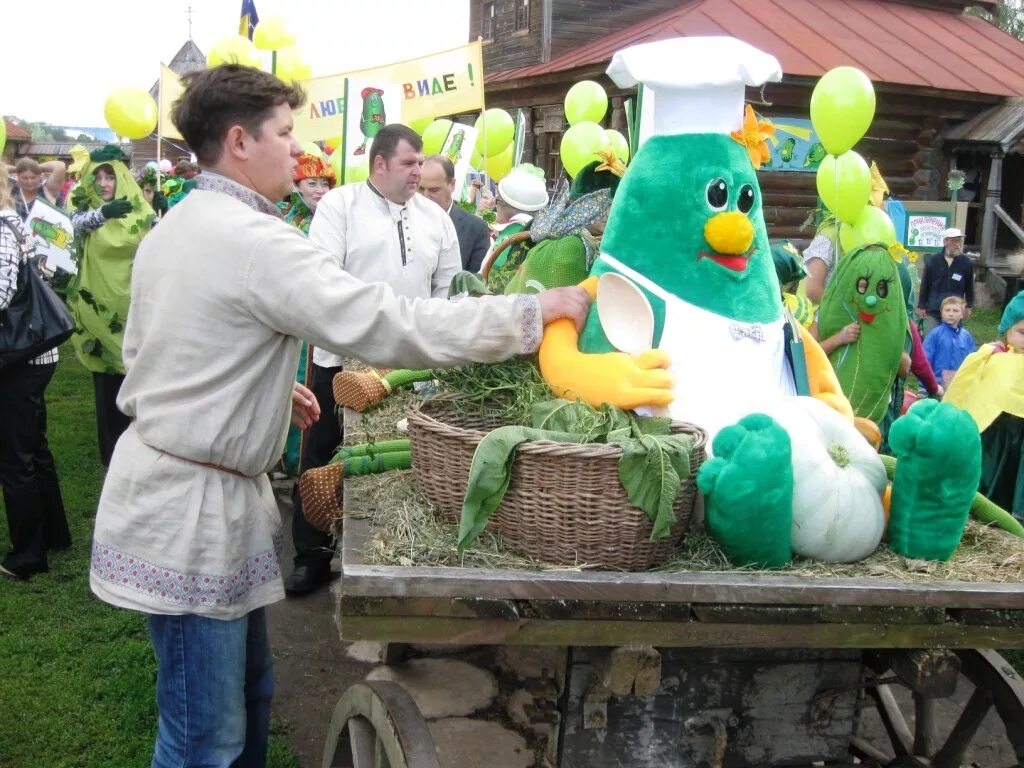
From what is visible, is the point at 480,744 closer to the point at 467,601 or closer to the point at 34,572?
the point at 467,601

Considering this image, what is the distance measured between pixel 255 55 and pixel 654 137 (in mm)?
6864

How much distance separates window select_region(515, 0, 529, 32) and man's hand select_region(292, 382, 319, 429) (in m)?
15.0

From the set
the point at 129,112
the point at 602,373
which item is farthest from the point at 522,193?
the point at 602,373

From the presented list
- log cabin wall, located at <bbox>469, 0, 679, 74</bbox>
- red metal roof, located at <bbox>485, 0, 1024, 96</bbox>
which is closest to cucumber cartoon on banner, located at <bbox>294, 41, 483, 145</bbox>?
red metal roof, located at <bbox>485, 0, 1024, 96</bbox>

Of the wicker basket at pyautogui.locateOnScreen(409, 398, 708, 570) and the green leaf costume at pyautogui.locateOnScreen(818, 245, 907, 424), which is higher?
the green leaf costume at pyautogui.locateOnScreen(818, 245, 907, 424)

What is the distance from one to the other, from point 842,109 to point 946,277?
278 inches

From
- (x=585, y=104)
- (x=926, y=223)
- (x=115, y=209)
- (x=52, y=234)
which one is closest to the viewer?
(x=115, y=209)

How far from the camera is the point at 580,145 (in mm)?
7684

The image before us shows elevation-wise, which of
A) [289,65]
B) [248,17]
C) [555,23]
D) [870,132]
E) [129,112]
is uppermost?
[555,23]

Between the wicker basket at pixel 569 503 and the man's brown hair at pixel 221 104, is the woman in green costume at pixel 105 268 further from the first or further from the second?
the wicker basket at pixel 569 503

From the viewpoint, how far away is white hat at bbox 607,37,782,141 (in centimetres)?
250

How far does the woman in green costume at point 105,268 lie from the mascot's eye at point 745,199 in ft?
13.4

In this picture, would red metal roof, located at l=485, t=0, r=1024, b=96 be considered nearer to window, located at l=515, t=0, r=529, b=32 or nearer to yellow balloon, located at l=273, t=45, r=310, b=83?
window, located at l=515, t=0, r=529, b=32

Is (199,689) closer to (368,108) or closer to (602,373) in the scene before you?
(602,373)
